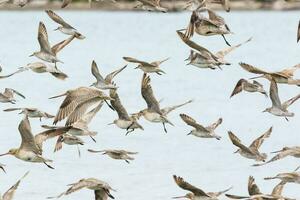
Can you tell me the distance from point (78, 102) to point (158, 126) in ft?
30.2

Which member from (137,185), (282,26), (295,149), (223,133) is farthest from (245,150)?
(282,26)

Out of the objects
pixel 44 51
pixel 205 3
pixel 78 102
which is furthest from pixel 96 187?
pixel 205 3

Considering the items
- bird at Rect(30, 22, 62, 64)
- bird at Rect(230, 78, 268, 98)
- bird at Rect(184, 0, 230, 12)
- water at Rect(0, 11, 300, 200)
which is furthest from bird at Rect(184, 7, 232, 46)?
water at Rect(0, 11, 300, 200)

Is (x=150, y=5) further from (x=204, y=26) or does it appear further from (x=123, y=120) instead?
(x=123, y=120)

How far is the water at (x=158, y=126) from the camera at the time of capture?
16.8 m

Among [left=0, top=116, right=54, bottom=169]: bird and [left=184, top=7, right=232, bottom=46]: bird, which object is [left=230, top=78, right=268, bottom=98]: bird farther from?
[left=0, top=116, right=54, bottom=169]: bird

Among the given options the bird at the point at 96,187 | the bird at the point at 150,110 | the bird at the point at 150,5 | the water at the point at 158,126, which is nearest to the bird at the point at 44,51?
the bird at the point at 150,110

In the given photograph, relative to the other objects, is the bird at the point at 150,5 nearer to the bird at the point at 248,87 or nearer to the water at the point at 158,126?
the bird at the point at 248,87

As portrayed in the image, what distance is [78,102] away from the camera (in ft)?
44.6

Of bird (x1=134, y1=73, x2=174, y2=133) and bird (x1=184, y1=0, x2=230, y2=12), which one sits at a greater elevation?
bird (x1=184, y1=0, x2=230, y2=12)

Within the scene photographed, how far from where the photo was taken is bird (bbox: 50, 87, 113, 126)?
530 inches

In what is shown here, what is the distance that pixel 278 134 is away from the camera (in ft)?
71.5

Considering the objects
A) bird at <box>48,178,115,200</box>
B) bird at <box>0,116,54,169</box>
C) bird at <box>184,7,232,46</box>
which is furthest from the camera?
bird at <box>184,7,232,46</box>

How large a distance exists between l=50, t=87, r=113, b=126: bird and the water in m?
2.14
